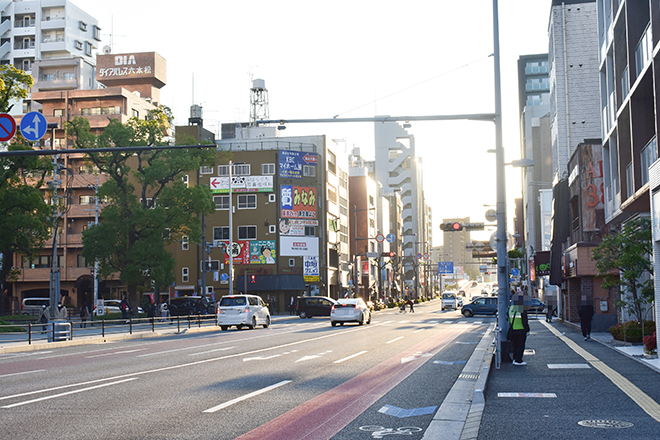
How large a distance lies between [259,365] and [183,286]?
198 ft

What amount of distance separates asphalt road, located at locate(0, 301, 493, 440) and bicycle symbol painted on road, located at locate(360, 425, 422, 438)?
3cm

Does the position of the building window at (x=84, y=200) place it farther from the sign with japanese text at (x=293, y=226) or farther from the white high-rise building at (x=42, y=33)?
the sign with japanese text at (x=293, y=226)

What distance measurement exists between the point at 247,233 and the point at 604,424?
67.3 metres

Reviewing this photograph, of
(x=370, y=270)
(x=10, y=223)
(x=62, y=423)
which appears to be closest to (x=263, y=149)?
(x=370, y=270)

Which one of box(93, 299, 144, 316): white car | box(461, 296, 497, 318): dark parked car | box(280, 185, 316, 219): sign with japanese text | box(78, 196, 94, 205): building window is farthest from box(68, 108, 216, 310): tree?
box(78, 196, 94, 205): building window

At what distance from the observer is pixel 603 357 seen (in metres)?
18.2

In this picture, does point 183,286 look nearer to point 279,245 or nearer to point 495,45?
point 279,245

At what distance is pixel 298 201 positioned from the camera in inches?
2975

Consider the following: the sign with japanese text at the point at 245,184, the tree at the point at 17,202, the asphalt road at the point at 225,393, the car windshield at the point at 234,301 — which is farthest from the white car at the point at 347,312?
the sign with japanese text at the point at 245,184

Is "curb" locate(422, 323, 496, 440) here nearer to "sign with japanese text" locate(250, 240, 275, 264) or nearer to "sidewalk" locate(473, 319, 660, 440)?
"sidewalk" locate(473, 319, 660, 440)

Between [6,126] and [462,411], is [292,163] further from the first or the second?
[462,411]

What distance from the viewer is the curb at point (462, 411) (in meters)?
7.99

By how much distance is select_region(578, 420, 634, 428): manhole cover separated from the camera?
8.37 meters

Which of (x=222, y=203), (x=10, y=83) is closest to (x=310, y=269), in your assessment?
(x=222, y=203)
